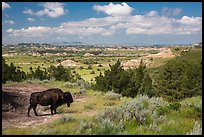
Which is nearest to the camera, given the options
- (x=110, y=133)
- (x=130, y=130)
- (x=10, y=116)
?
(x=110, y=133)

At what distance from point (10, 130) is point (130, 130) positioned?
3.61 meters

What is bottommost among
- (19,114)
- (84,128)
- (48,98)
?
(19,114)

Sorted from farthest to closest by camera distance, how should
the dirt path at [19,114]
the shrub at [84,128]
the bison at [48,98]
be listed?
the bison at [48,98]
the dirt path at [19,114]
the shrub at [84,128]

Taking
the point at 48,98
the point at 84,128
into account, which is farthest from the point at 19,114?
the point at 84,128

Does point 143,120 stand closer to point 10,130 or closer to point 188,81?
point 10,130

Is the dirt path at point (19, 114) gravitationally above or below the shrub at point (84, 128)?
below

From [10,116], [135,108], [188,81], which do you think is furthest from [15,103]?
[188,81]

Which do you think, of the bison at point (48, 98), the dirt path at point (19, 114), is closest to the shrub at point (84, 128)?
the dirt path at point (19, 114)

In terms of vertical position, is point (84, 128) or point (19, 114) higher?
point (84, 128)

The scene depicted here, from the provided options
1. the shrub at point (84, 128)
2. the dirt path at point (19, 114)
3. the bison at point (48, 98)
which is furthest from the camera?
the bison at point (48, 98)

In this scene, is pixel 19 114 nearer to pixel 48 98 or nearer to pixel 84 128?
pixel 48 98

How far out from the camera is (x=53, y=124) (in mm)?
A: 9656

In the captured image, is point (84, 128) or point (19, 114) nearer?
point (84, 128)

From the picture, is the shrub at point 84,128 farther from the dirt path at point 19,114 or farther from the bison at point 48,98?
the bison at point 48,98
